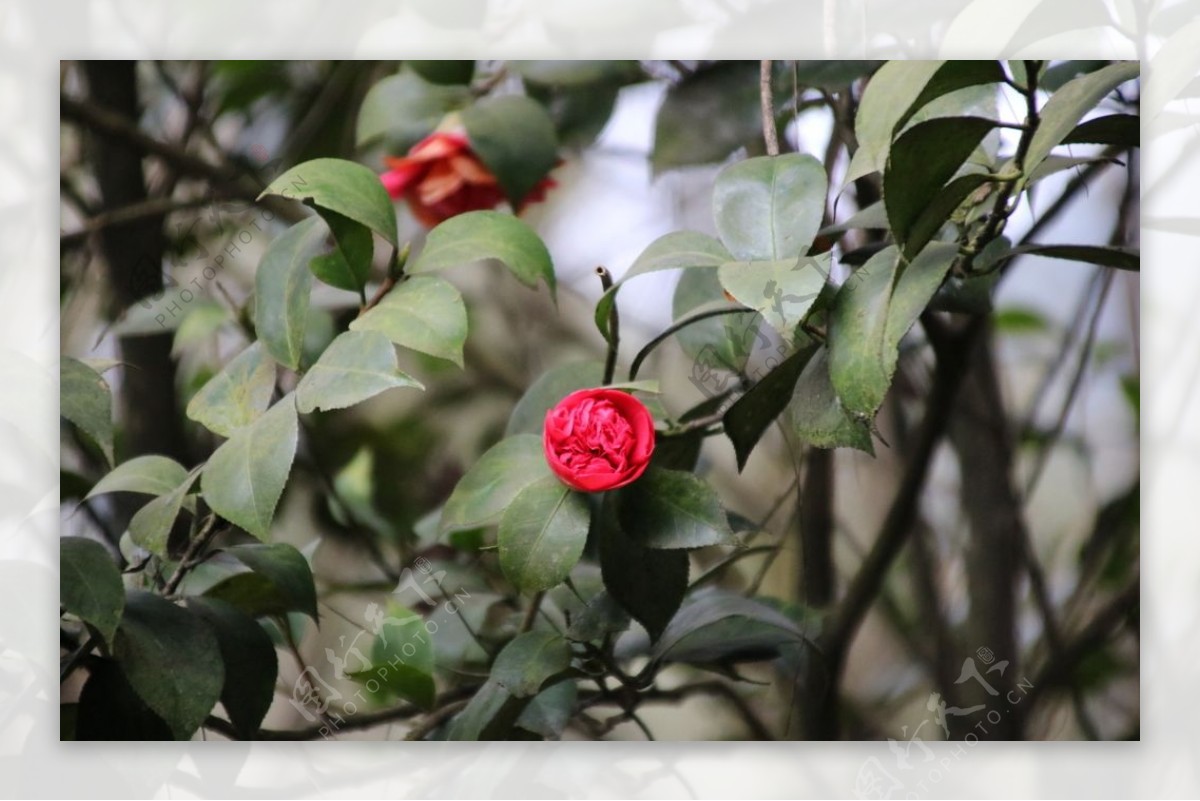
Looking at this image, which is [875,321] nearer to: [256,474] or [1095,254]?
[1095,254]

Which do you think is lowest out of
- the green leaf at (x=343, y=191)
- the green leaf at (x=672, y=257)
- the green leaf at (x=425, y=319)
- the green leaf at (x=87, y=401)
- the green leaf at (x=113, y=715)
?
the green leaf at (x=113, y=715)

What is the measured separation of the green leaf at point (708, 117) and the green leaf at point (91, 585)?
1.70 ft

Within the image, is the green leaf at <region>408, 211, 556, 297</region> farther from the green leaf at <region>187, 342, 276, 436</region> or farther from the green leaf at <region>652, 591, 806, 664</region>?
the green leaf at <region>652, 591, 806, 664</region>

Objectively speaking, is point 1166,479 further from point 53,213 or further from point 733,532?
point 53,213

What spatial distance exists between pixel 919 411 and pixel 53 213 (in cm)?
70

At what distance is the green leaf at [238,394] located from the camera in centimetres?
91

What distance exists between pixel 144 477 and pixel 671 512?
40cm

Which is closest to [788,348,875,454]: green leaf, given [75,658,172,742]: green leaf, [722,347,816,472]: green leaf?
[722,347,816,472]: green leaf

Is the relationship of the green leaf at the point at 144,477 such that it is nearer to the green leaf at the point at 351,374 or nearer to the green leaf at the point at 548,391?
the green leaf at the point at 351,374

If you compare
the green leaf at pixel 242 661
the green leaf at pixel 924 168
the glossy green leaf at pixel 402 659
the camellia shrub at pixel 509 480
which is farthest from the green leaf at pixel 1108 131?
the green leaf at pixel 242 661

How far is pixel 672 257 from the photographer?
0.88 meters

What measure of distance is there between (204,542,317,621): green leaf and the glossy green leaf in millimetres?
57

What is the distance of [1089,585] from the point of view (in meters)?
0.96

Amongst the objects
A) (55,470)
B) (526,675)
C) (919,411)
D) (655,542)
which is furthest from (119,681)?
(919,411)
